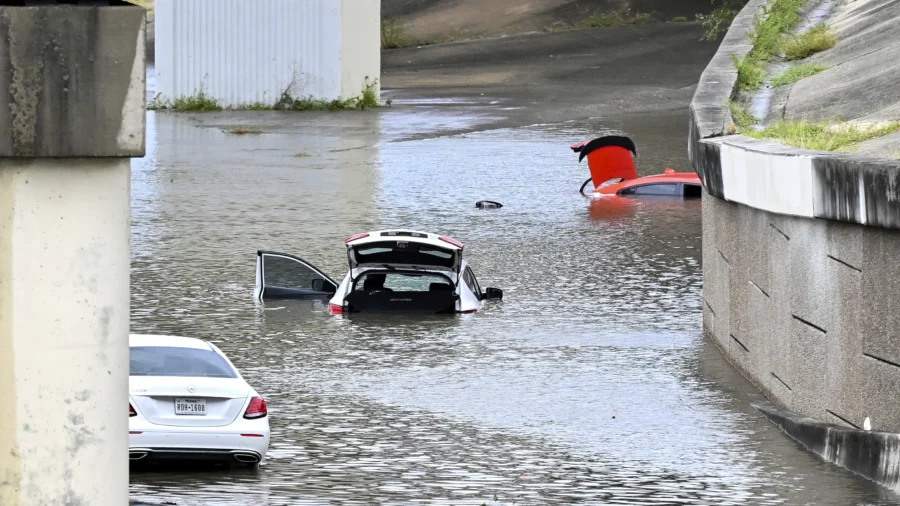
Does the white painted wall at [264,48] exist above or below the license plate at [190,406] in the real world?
above

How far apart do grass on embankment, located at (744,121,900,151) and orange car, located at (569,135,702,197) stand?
18.6m

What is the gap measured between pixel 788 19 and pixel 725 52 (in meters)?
2.70

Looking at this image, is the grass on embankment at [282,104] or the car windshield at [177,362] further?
the grass on embankment at [282,104]

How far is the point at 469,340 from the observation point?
2108 cm

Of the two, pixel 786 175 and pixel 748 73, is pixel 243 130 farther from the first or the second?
pixel 786 175

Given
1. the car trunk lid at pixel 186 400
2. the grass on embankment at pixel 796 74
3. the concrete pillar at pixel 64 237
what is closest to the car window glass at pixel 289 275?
the grass on embankment at pixel 796 74

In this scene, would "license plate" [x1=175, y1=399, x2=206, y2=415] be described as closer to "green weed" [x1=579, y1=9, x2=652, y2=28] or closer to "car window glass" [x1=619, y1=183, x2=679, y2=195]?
"car window glass" [x1=619, y1=183, x2=679, y2=195]

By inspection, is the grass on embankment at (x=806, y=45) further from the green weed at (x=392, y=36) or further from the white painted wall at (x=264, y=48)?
the green weed at (x=392, y=36)

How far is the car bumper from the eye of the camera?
40.8ft

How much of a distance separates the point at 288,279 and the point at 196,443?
11566 mm

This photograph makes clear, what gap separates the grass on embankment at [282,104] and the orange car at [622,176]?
1421 cm

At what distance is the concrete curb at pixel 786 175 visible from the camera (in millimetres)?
11000

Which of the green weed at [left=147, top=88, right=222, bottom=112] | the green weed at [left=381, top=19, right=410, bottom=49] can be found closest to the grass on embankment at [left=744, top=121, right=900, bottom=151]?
the green weed at [left=147, top=88, right=222, bottom=112]

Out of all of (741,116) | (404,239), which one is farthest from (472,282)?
(741,116)
